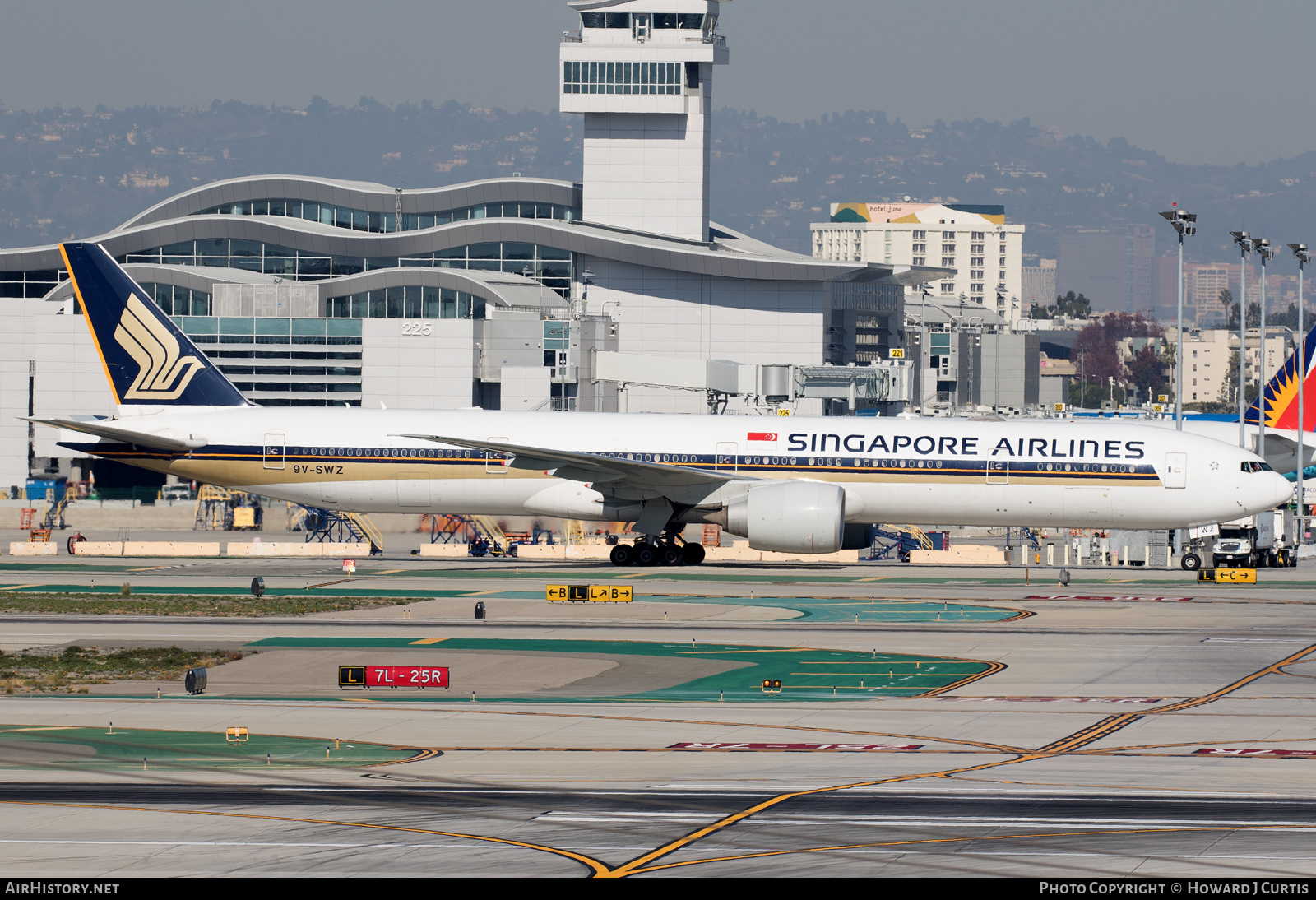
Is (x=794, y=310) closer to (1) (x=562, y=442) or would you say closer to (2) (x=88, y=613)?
(1) (x=562, y=442)

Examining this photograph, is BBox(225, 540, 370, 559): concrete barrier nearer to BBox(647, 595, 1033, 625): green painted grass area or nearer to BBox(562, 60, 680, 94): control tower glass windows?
BBox(647, 595, 1033, 625): green painted grass area

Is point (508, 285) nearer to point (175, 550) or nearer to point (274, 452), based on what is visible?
point (175, 550)

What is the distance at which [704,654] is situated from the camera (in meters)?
31.3

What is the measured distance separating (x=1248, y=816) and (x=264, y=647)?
68.0ft

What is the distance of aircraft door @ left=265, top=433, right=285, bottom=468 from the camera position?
49.0 metres

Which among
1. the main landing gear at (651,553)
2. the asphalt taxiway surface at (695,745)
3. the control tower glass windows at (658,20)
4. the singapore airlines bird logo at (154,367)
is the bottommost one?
the asphalt taxiway surface at (695,745)

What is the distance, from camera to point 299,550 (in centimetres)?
6181

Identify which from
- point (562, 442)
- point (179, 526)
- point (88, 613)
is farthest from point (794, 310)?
point (88, 613)

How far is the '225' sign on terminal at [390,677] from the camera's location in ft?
89.6

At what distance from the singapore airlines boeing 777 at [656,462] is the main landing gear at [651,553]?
0.06 m

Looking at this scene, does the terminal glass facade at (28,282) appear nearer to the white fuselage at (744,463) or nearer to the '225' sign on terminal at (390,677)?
the white fuselage at (744,463)

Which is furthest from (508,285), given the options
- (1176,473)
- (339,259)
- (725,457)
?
(1176,473)

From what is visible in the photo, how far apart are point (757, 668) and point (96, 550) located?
37.9m

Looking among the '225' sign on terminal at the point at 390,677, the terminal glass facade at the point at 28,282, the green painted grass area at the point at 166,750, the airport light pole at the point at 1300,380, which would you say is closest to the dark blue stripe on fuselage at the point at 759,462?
the airport light pole at the point at 1300,380
